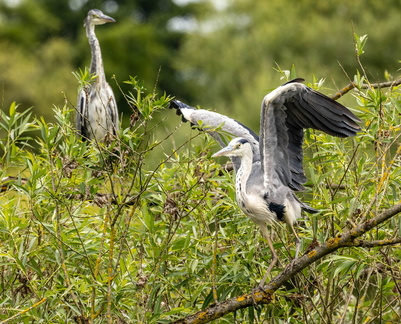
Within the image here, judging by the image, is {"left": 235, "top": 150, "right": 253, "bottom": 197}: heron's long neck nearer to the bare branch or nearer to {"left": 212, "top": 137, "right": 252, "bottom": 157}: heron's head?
{"left": 212, "top": 137, "right": 252, "bottom": 157}: heron's head

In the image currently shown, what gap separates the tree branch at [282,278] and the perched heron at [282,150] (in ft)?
1.13

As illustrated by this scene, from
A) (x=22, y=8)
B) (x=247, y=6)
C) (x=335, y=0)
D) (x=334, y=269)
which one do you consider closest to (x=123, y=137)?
(x=334, y=269)

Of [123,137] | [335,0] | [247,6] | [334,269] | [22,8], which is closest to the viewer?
[123,137]

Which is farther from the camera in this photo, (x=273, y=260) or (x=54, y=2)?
A: (x=54, y=2)

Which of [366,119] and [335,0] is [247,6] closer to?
[335,0]

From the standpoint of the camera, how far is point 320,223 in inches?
207

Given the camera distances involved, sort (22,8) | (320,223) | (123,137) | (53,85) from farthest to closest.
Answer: (22,8) < (53,85) < (320,223) < (123,137)

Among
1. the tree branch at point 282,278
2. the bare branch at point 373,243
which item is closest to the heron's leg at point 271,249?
the tree branch at point 282,278

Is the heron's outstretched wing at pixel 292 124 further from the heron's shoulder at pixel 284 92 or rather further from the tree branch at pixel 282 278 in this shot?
the tree branch at pixel 282 278

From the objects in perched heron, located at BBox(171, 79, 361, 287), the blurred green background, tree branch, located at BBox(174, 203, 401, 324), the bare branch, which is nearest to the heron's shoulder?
perched heron, located at BBox(171, 79, 361, 287)

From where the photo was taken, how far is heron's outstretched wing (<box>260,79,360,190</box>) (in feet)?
15.8

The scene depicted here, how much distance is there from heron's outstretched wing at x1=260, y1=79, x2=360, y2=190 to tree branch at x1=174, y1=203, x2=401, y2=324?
29.7 inches

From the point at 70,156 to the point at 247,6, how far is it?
2885 centimetres

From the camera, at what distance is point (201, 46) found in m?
29.0
